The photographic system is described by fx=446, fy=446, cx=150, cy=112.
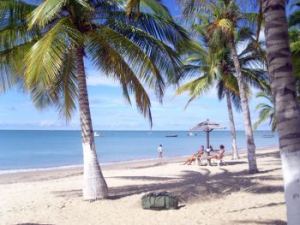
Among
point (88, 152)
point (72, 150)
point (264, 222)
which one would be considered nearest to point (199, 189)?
point (88, 152)

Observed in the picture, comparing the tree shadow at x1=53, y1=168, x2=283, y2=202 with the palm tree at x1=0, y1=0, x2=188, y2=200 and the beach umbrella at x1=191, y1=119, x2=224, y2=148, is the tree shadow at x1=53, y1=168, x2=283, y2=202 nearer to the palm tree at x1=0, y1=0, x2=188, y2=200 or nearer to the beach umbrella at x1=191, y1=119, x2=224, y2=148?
the palm tree at x1=0, y1=0, x2=188, y2=200

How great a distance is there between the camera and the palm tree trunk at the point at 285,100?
185 inches

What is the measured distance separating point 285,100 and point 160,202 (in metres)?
5.36

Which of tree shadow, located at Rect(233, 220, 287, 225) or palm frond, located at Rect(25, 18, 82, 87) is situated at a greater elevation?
palm frond, located at Rect(25, 18, 82, 87)

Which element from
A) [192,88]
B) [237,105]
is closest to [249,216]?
[192,88]

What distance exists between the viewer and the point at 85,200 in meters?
11.1

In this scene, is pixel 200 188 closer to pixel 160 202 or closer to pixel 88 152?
pixel 160 202

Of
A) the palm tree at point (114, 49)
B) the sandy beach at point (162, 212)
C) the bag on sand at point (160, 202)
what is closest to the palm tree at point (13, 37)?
the palm tree at point (114, 49)

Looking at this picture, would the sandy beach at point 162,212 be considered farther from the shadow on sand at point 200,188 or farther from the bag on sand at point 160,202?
the bag on sand at point 160,202

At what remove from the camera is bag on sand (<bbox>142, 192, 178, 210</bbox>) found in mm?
9578

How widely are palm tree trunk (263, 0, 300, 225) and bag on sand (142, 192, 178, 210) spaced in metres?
5.03

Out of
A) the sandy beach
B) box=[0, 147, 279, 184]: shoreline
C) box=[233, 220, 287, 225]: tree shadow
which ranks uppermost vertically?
box=[0, 147, 279, 184]: shoreline

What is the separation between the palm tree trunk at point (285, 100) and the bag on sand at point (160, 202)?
16.5ft

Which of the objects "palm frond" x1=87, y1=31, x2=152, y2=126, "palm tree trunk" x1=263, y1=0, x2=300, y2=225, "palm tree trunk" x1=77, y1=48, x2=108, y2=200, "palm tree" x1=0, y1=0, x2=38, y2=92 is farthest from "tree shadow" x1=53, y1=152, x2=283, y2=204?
"palm tree trunk" x1=263, y1=0, x2=300, y2=225
